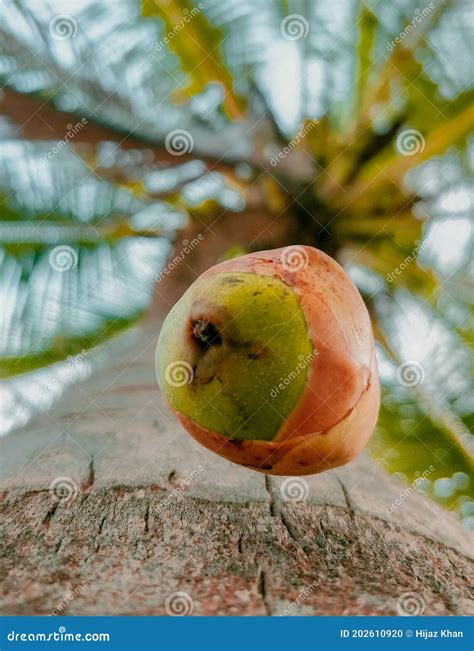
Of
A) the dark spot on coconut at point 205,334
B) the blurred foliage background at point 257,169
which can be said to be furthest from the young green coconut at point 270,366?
the blurred foliage background at point 257,169

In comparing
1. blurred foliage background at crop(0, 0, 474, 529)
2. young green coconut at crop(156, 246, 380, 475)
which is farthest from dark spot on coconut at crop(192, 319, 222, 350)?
blurred foliage background at crop(0, 0, 474, 529)

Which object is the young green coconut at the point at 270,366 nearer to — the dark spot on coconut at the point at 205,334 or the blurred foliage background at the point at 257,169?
the dark spot on coconut at the point at 205,334

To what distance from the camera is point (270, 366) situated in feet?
3.63

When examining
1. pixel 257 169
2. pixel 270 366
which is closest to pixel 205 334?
pixel 270 366

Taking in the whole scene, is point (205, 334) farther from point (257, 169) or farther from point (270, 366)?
point (257, 169)

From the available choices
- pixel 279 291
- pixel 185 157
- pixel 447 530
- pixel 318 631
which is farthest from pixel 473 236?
pixel 318 631

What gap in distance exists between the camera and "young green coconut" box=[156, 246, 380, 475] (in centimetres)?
112

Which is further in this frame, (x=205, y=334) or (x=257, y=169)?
(x=257, y=169)

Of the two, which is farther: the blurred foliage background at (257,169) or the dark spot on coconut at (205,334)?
the blurred foliage background at (257,169)

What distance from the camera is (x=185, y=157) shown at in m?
2.21

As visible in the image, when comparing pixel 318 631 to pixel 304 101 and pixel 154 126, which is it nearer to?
pixel 154 126

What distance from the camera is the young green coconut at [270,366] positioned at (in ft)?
3.67

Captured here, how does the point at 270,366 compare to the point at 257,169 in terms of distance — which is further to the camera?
the point at 257,169

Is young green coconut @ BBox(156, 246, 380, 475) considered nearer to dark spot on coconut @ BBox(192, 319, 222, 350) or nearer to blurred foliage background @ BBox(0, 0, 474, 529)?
dark spot on coconut @ BBox(192, 319, 222, 350)
